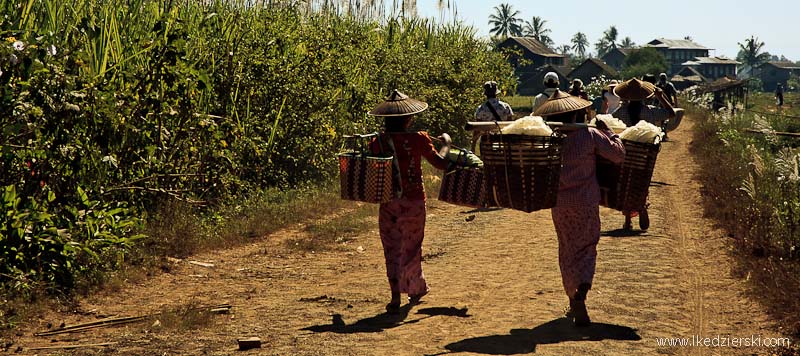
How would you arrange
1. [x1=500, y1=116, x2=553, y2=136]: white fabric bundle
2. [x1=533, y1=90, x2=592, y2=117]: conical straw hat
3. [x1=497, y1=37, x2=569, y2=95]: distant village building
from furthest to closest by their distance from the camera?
[x1=497, y1=37, x2=569, y2=95]: distant village building < [x1=533, y1=90, x2=592, y2=117]: conical straw hat < [x1=500, y1=116, x2=553, y2=136]: white fabric bundle

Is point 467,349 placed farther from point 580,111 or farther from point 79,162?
point 79,162

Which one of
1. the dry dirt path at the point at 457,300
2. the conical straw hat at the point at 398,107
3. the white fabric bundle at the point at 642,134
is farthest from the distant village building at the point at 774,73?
the conical straw hat at the point at 398,107

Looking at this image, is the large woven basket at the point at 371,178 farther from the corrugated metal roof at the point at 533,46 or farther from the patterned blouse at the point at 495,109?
the corrugated metal roof at the point at 533,46

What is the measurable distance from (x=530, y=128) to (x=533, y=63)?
77.0 metres

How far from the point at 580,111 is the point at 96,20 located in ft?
20.9

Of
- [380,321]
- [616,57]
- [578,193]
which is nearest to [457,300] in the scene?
[380,321]

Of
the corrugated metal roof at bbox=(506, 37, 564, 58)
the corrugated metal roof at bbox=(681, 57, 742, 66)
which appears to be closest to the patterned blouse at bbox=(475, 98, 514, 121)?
the corrugated metal roof at bbox=(506, 37, 564, 58)

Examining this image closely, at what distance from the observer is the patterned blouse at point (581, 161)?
7312mm

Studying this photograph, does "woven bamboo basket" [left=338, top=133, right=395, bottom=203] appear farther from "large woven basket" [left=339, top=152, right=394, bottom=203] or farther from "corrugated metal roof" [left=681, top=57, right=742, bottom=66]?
"corrugated metal roof" [left=681, top=57, right=742, bottom=66]

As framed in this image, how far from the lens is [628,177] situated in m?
7.79

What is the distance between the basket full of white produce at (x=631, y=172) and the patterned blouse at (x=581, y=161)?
22 centimetres

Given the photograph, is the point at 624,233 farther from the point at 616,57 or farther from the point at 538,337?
the point at 616,57

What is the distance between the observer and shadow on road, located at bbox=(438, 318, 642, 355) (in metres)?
6.70

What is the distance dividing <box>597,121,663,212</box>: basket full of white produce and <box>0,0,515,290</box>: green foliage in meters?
3.96
